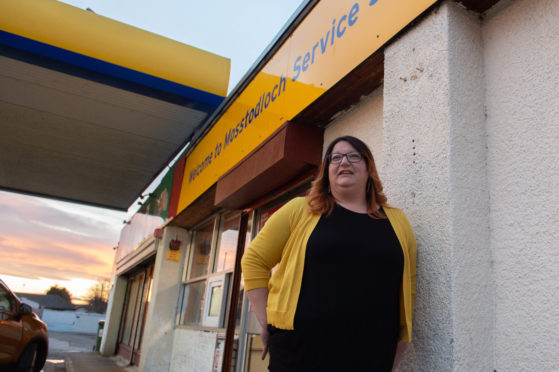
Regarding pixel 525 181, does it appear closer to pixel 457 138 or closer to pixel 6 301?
pixel 457 138

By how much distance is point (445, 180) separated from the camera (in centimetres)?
186

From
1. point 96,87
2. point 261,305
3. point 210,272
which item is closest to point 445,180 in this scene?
point 261,305

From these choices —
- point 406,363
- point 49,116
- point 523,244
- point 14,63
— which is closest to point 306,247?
point 406,363

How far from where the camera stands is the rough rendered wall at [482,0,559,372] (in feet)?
5.49

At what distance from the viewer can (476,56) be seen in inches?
84.0

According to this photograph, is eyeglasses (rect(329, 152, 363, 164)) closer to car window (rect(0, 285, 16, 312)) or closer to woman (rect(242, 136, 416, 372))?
woman (rect(242, 136, 416, 372))

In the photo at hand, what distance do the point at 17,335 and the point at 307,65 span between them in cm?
485

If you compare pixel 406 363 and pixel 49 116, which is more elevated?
pixel 49 116

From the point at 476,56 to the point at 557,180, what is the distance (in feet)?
2.45

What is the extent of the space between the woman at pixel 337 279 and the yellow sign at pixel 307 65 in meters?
0.91

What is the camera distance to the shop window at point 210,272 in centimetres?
547

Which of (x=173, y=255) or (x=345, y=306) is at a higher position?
(x=173, y=255)

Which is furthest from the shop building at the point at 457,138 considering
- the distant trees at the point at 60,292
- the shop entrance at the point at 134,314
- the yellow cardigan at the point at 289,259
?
the distant trees at the point at 60,292

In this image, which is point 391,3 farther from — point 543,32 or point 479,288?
point 479,288
